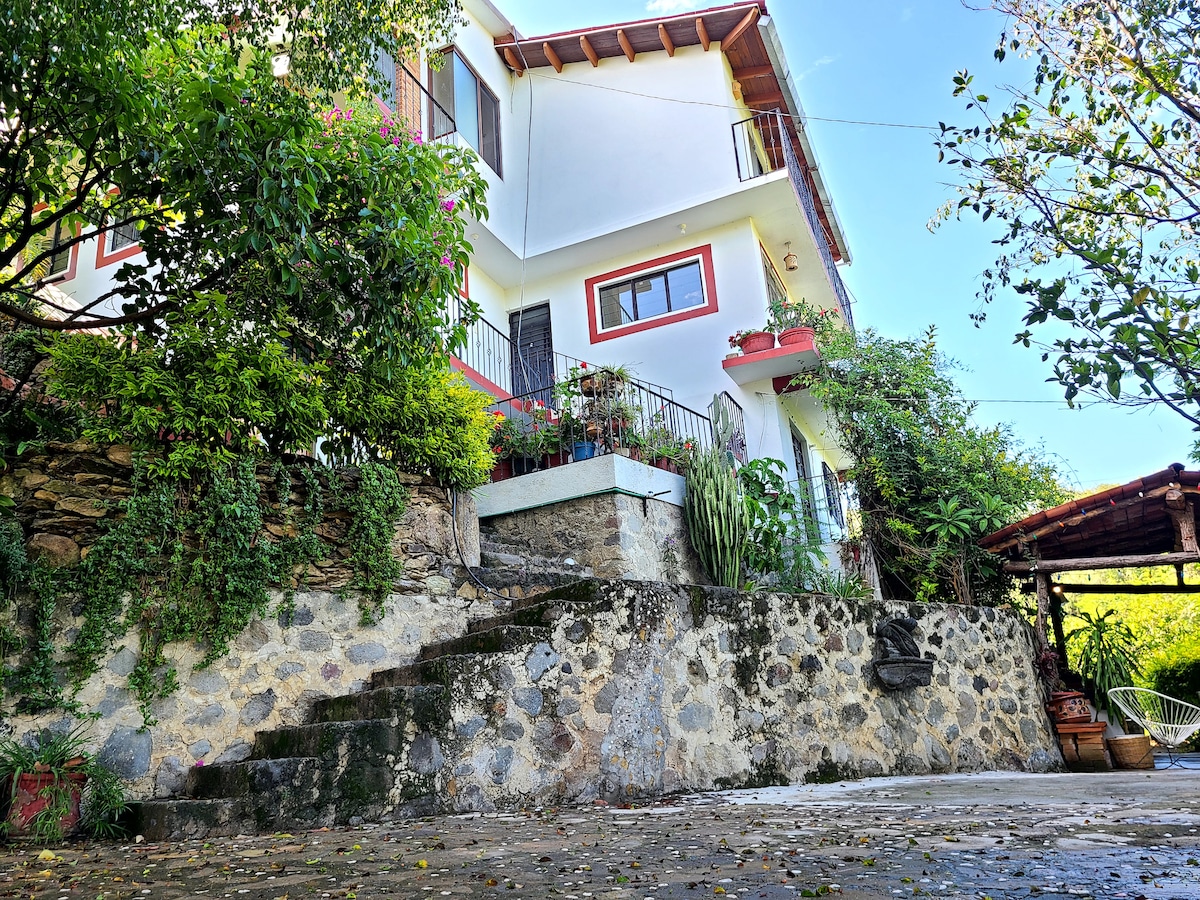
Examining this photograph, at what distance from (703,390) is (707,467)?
286 centimetres

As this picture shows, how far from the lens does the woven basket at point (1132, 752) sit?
832 centimetres

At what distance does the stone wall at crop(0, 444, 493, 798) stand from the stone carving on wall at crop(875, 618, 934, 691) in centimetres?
367

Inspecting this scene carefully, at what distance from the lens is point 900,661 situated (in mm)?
7133

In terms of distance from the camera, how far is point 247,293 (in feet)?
17.8

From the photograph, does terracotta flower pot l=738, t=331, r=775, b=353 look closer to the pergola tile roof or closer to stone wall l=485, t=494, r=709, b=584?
stone wall l=485, t=494, r=709, b=584

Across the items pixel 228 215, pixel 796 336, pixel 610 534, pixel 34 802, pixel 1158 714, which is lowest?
pixel 1158 714

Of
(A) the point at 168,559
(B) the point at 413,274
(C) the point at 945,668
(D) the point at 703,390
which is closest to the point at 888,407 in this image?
(D) the point at 703,390

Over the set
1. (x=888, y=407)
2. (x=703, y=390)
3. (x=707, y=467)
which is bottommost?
(x=707, y=467)

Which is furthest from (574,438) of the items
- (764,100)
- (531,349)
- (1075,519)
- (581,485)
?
(764,100)

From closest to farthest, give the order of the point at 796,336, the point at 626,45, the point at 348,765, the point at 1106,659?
the point at 348,765 < the point at 1106,659 < the point at 796,336 < the point at 626,45

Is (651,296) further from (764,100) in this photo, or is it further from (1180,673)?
(1180,673)

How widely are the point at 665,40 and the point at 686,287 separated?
3858 mm

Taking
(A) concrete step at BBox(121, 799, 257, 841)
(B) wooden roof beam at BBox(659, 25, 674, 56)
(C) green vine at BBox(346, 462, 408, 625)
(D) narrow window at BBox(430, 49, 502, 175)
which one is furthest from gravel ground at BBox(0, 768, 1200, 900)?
(B) wooden roof beam at BBox(659, 25, 674, 56)

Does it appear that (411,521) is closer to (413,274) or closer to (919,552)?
(413,274)
